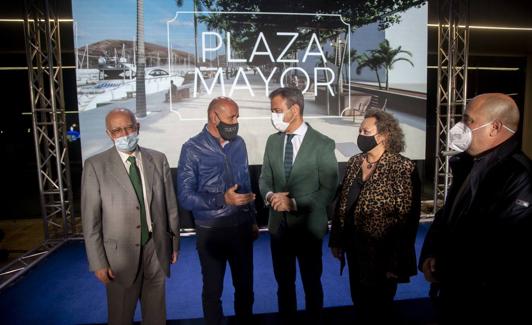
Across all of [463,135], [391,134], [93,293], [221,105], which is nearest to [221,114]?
[221,105]

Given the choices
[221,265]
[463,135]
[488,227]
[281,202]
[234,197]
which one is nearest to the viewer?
[488,227]

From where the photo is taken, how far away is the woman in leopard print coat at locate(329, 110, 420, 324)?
2064mm

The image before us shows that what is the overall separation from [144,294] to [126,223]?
0.49 metres

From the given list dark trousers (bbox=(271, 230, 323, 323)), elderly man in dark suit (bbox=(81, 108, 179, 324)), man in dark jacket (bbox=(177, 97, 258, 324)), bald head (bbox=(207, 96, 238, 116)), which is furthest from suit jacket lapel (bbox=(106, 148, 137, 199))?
dark trousers (bbox=(271, 230, 323, 323))

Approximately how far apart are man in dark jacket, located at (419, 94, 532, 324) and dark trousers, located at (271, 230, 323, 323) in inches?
30.1

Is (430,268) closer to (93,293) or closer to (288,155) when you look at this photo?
(288,155)

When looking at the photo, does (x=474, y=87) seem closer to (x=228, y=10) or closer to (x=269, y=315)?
(x=228, y=10)

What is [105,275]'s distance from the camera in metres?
2.02

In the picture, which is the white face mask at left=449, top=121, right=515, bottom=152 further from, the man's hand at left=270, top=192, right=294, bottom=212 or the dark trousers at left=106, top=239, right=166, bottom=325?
the dark trousers at left=106, top=239, right=166, bottom=325

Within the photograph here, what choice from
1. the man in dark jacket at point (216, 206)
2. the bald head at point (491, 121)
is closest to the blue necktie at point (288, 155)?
the man in dark jacket at point (216, 206)

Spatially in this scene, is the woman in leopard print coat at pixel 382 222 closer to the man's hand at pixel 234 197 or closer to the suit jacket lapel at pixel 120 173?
the man's hand at pixel 234 197

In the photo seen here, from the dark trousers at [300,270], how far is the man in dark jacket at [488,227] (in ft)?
2.51

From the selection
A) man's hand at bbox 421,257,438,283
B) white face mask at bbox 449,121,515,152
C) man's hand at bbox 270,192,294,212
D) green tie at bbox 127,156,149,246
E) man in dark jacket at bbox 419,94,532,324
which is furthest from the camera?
man's hand at bbox 270,192,294,212

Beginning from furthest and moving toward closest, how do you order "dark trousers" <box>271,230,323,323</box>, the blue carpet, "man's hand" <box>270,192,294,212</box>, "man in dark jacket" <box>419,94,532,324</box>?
1. the blue carpet
2. "dark trousers" <box>271,230,323,323</box>
3. "man's hand" <box>270,192,294,212</box>
4. "man in dark jacket" <box>419,94,532,324</box>
